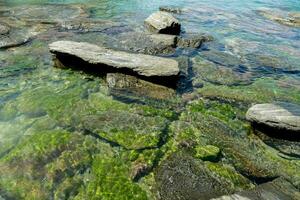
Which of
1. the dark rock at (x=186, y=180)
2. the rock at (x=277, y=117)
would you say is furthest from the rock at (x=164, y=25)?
the dark rock at (x=186, y=180)

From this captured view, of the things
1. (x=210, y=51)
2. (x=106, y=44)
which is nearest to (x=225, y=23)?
(x=210, y=51)

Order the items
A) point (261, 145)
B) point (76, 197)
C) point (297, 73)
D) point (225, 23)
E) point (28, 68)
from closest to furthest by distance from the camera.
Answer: point (76, 197) < point (261, 145) < point (28, 68) < point (297, 73) < point (225, 23)

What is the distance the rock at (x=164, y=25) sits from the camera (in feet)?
46.9

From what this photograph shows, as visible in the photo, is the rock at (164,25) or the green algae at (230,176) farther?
the rock at (164,25)

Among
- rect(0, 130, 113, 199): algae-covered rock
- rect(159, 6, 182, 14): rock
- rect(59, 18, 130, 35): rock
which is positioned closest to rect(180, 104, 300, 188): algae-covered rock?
rect(0, 130, 113, 199): algae-covered rock

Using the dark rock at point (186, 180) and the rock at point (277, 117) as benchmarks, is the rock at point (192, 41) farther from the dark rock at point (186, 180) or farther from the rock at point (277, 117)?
the dark rock at point (186, 180)

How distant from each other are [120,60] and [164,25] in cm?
539

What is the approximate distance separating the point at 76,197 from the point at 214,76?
6597 mm

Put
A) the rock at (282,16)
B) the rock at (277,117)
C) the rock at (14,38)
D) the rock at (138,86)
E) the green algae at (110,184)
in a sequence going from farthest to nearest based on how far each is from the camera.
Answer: the rock at (282,16) < the rock at (14,38) < the rock at (138,86) < the rock at (277,117) < the green algae at (110,184)

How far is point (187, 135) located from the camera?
7.30 meters

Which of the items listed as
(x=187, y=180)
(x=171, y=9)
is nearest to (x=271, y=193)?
(x=187, y=180)

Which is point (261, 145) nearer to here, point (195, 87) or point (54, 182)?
point (195, 87)

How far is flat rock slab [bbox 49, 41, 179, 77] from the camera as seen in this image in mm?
9227

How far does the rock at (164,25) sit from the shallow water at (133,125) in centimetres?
192
